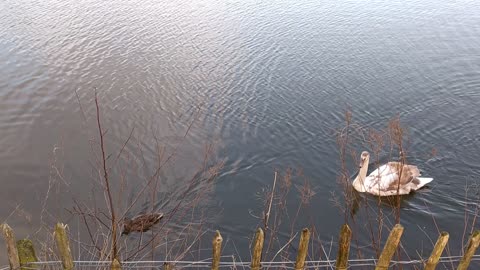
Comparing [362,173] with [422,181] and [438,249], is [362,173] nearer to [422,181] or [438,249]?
[422,181]

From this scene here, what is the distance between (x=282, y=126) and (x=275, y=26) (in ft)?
30.9

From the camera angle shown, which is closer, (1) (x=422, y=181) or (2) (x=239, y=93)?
(1) (x=422, y=181)

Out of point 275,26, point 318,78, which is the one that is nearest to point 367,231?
point 318,78

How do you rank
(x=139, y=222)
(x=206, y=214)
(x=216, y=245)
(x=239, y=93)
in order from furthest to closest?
(x=239, y=93), (x=206, y=214), (x=139, y=222), (x=216, y=245)

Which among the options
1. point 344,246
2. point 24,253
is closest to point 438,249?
point 344,246

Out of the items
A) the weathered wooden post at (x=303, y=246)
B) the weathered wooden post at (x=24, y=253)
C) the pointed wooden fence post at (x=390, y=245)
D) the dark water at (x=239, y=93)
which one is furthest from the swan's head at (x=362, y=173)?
the weathered wooden post at (x=24, y=253)

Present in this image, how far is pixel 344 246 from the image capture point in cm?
480

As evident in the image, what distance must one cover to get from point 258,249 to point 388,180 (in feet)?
29.6

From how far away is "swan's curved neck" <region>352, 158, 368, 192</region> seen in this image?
502 inches

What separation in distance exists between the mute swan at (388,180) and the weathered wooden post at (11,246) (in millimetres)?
9346

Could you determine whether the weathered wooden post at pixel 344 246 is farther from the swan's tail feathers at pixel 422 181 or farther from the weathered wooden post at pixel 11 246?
the swan's tail feathers at pixel 422 181

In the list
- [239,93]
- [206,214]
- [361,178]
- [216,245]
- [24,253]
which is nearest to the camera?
[216,245]

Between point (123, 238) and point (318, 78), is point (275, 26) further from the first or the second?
point (123, 238)

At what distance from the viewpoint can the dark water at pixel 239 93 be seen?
514 inches
